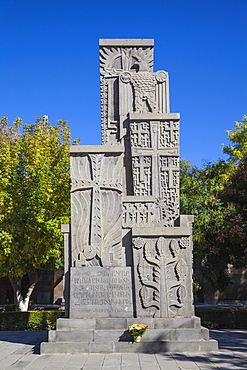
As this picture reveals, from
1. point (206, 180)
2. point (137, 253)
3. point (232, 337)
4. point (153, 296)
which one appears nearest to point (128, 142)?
point (137, 253)

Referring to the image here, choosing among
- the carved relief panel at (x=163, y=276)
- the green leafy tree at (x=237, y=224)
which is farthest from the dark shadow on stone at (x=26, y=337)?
the green leafy tree at (x=237, y=224)

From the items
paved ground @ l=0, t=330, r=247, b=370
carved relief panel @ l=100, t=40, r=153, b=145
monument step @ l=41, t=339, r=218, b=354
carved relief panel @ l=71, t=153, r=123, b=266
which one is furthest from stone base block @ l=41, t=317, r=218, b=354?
carved relief panel @ l=100, t=40, r=153, b=145

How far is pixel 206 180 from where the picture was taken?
2175 centimetres

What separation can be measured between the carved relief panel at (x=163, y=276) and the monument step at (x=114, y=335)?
0.41m

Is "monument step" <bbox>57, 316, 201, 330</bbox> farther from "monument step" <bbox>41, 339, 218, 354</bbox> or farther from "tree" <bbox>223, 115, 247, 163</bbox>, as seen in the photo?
"tree" <bbox>223, 115, 247, 163</bbox>

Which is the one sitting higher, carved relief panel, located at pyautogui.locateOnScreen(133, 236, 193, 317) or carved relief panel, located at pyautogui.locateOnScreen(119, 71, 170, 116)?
carved relief panel, located at pyautogui.locateOnScreen(119, 71, 170, 116)

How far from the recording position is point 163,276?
873cm

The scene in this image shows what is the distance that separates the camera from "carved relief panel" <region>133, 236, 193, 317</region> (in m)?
8.62

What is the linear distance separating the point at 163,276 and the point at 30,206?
9.10 m

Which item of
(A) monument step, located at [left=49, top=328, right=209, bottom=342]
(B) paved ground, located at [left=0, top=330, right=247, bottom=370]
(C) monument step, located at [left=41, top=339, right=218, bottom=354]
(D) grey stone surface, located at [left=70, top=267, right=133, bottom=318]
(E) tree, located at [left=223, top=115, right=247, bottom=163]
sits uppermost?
(E) tree, located at [left=223, top=115, right=247, bottom=163]

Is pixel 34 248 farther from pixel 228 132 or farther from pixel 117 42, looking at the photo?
pixel 228 132

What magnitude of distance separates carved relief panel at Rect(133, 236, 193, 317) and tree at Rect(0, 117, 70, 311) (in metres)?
7.45

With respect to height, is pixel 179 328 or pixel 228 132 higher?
pixel 228 132

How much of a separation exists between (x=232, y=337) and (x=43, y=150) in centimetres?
1110
